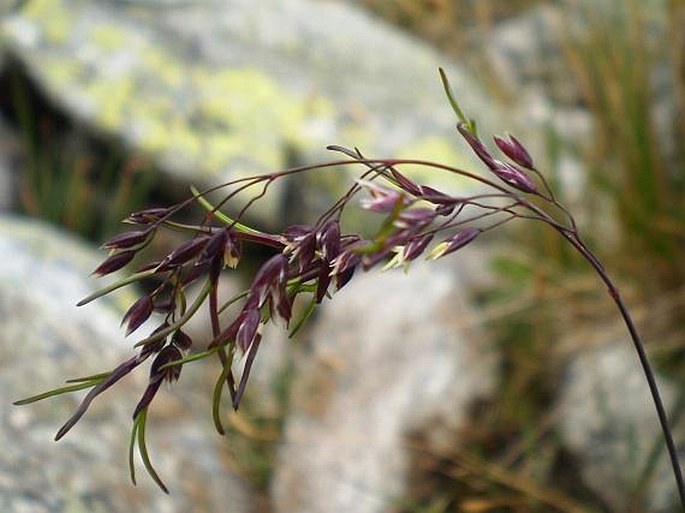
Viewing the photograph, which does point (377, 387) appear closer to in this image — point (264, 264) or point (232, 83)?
point (232, 83)

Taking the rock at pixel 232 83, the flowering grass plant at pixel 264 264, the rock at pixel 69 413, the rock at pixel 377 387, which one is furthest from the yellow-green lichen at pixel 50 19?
the flowering grass plant at pixel 264 264

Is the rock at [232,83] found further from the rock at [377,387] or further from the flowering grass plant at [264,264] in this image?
the flowering grass plant at [264,264]

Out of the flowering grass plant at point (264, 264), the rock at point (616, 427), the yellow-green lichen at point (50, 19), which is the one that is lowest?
the yellow-green lichen at point (50, 19)

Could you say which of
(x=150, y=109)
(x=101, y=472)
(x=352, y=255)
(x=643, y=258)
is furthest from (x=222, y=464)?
(x=352, y=255)

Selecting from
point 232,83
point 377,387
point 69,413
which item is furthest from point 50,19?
point 69,413

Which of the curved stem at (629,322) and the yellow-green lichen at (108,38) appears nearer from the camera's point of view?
the curved stem at (629,322)

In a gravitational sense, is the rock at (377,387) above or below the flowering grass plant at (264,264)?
below

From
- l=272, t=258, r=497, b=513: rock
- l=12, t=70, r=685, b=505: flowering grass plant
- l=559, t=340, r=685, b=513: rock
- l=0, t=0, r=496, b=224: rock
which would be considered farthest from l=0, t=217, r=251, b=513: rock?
l=12, t=70, r=685, b=505: flowering grass plant
